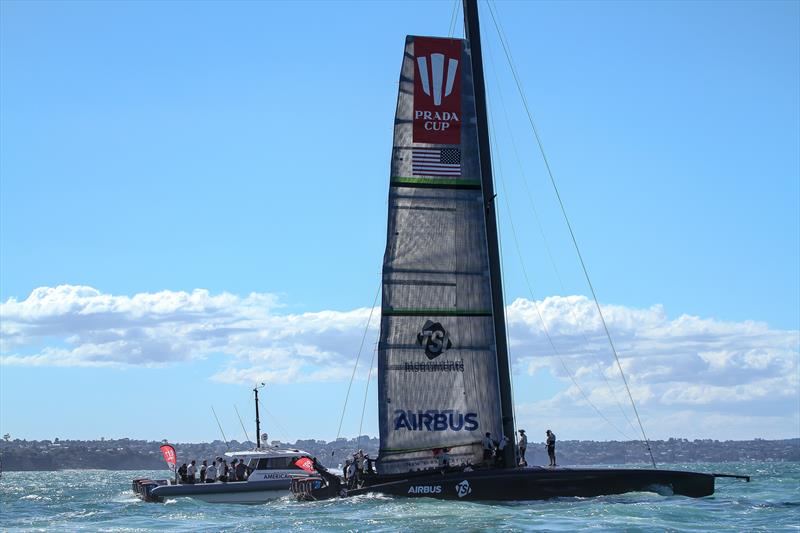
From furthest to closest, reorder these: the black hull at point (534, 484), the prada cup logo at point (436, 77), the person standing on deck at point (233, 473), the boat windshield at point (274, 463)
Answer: the boat windshield at point (274, 463), the person standing on deck at point (233, 473), the prada cup logo at point (436, 77), the black hull at point (534, 484)

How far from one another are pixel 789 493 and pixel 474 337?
15.7m

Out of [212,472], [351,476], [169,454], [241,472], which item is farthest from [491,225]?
[169,454]

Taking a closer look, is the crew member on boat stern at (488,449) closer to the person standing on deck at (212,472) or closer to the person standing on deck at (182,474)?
the person standing on deck at (212,472)

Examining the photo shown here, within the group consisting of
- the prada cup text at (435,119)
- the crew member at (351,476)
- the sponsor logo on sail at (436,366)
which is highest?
the prada cup text at (435,119)

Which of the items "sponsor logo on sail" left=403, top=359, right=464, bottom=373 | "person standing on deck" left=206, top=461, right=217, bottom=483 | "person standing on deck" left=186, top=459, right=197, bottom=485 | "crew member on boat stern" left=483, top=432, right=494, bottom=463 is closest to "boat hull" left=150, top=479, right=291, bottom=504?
"person standing on deck" left=186, top=459, right=197, bottom=485

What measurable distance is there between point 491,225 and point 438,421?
17.9 ft

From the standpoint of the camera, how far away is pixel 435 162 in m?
30.3

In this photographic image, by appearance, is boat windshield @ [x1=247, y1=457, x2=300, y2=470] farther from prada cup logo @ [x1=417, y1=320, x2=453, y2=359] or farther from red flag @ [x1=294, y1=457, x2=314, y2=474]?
prada cup logo @ [x1=417, y1=320, x2=453, y2=359]

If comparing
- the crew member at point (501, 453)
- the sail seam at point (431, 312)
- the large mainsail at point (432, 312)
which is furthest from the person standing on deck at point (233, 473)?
the crew member at point (501, 453)

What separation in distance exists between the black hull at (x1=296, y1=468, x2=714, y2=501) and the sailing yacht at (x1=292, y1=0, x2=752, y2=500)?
2.80 feet

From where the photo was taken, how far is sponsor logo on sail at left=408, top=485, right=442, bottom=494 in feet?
89.8

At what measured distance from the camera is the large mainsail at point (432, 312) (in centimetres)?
2939

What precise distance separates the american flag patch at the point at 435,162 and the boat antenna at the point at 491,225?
30.4 inches

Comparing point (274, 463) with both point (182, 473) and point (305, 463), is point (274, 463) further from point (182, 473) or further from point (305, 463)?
point (182, 473)
